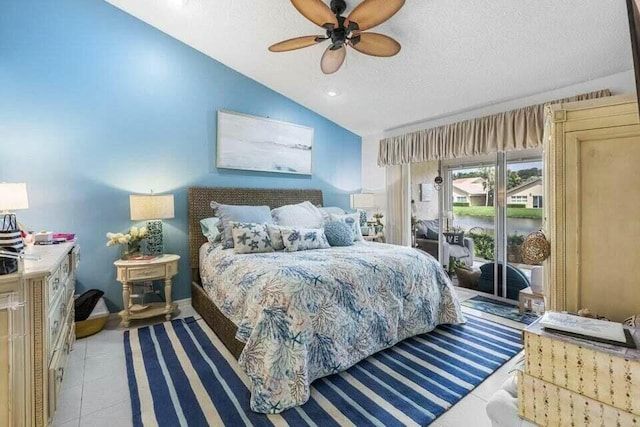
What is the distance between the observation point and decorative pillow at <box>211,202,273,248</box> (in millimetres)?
3066

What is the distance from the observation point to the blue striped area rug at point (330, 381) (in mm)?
1664

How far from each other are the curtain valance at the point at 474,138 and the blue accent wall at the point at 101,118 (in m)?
2.30

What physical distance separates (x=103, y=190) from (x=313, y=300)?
2.55 metres

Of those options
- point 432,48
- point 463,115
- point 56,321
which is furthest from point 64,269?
point 463,115

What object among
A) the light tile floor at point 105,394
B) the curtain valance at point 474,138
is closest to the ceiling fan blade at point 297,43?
the curtain valance at point 474,138

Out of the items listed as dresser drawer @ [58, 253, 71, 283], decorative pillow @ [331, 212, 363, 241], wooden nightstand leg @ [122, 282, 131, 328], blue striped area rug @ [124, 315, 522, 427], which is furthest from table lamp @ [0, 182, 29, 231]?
decorative pillow @ [331, 212, 363, 241]

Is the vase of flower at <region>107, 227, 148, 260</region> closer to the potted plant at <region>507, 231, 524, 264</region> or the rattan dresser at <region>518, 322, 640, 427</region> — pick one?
the rattan dresser at <region>518, 322, 640, 427</region>

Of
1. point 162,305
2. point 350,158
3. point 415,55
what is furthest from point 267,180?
point 415,55

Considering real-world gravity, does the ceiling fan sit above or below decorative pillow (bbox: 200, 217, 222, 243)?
above

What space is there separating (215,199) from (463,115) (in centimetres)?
328

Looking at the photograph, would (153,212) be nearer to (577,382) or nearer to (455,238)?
(577,382)

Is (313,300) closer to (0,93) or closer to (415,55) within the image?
(415,55)

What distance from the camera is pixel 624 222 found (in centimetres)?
97

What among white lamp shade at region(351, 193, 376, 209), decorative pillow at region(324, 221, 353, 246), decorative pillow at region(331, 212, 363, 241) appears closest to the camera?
decorative pillow at region(324, 221, 353, 246)
